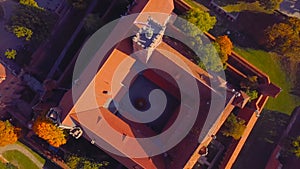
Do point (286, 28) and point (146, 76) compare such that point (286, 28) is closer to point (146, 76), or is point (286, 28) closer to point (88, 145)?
point (146, 76)

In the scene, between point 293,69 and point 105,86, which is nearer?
point 105,86

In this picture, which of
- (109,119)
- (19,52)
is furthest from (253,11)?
(19,52)

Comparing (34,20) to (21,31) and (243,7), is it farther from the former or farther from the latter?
(243,7)

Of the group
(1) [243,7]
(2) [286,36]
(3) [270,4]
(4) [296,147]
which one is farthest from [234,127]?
(1) [243,7]

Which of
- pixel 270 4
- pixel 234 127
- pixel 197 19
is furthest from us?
pixel 270 4

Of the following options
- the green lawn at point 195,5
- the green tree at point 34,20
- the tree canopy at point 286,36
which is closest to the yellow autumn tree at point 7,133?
the green tree at point 34,20

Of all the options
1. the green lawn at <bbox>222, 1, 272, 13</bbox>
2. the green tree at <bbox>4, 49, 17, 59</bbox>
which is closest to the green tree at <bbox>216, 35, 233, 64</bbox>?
the green lawn at <bbox>222, 1, 272, 13</bbox>
